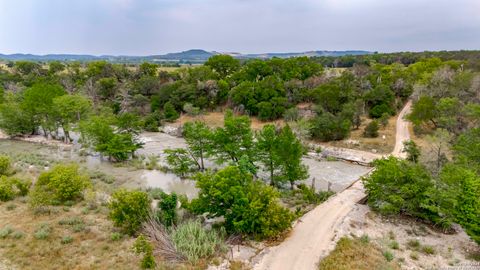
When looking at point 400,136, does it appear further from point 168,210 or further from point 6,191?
point 6,191

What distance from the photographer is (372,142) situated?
120 ft

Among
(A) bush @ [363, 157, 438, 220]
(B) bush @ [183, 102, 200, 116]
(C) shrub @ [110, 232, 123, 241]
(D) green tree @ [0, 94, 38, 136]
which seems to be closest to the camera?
(C) shrub @ [110, 232, 123, 241]

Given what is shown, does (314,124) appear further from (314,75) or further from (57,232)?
(57,232)

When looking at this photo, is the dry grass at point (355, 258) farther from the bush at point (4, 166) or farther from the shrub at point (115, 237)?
the bush at point (4, 166)

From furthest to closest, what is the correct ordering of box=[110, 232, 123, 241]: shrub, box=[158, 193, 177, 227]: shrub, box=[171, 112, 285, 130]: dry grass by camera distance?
box=[171, 112, 285, 130]: dry grass → box=[158, 193, 177, 227]: shrub → box=[110, 232, 123, 241]: shrub

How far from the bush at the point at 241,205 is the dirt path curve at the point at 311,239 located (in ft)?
3.24

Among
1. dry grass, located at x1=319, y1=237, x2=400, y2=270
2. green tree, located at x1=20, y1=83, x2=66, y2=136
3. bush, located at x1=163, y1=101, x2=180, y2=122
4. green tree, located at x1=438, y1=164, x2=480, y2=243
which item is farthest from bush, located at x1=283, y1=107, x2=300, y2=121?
green tree, located at x1=20, y1=83, x2=66, y2=136

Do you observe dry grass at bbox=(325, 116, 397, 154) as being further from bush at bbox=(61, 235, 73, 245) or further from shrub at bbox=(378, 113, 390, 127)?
bush at bbox=(61, 235, 73, 245)

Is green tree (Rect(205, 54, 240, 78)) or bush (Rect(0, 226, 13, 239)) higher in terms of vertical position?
green tree (Rect(205, 54, 240, 78))

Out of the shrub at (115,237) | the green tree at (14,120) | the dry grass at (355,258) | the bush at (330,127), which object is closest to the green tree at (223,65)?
the bush at (330,127)

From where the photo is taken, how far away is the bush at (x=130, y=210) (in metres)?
16.9

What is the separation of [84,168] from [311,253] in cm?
2347

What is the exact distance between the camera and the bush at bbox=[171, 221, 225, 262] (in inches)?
584

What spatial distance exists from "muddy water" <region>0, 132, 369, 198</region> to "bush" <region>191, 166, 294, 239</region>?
8915 mm
